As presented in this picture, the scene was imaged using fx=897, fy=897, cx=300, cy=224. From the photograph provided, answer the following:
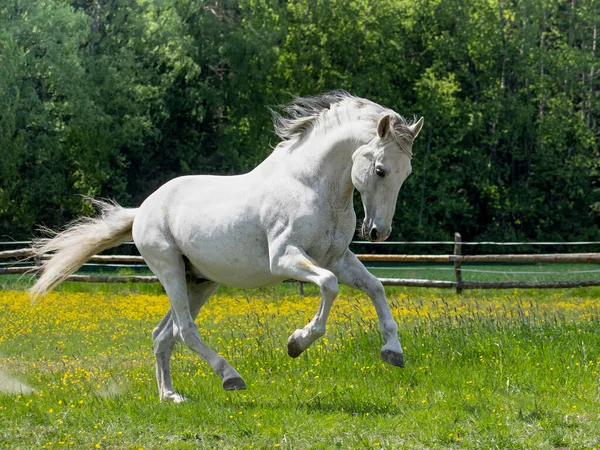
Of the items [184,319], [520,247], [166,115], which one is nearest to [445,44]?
[520,247]

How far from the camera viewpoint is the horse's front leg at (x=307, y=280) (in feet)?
19.3

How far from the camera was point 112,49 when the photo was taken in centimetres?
3139

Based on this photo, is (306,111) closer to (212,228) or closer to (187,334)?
(212,228)

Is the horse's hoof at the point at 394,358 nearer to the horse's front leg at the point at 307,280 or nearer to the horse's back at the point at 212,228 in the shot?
the horse's front leg at the point at 307,280

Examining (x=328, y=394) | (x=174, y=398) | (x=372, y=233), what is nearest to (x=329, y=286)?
(x=372, y=233)

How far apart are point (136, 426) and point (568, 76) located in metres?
34.0

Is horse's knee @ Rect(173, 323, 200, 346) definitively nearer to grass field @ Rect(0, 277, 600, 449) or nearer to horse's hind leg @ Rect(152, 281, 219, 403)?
horse's hind leg @ Rect(152, 281, 219, 403)

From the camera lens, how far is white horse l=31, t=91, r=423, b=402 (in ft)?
19.5

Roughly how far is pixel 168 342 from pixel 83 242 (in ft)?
4.48

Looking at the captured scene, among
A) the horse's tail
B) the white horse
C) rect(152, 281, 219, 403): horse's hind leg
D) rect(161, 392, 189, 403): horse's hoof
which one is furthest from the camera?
the horse's tail

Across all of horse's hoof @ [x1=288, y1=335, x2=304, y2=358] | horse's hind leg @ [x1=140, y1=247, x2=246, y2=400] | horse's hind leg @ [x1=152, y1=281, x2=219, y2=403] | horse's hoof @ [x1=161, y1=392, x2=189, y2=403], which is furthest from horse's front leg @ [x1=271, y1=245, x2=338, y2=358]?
horse's hind leg @ [x1=152, y1=281, x2=219, y2=403]

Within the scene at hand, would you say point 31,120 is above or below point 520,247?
above

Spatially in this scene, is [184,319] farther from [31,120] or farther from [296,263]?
[31,120]

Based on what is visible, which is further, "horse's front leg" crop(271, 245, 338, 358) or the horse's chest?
the horse's chest
